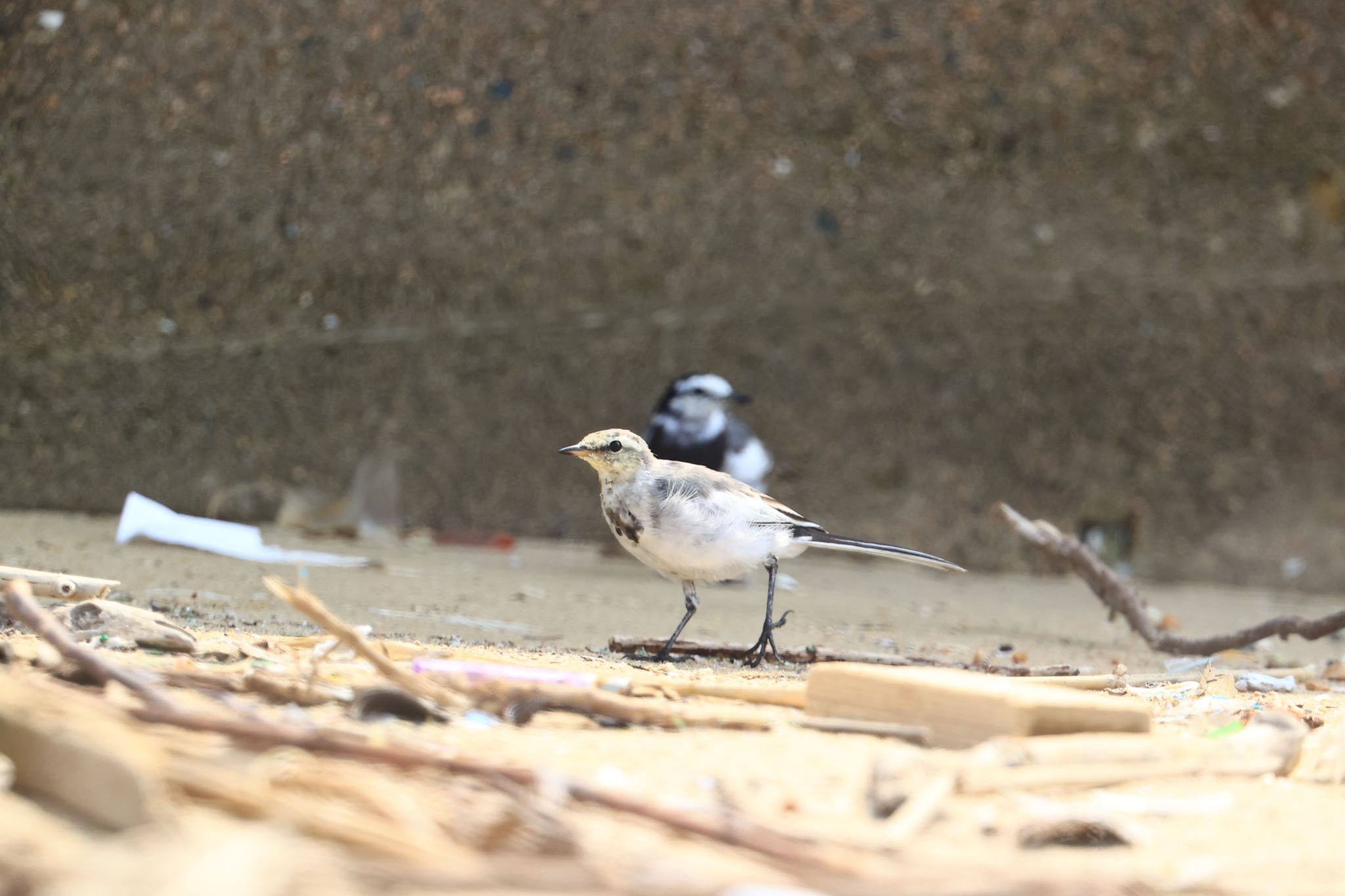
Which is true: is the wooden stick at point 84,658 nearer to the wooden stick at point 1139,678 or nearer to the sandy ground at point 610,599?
the sandy ground at point 610,599

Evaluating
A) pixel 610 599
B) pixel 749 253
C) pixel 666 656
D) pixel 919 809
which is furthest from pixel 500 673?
pixel 749 253

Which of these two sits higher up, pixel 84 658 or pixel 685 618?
pixel 685 618

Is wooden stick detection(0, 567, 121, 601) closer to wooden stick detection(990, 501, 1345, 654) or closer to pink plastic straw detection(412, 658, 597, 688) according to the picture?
pink plastic straw detection(412, 658, 597, 688)

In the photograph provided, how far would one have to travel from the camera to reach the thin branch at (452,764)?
1.18 meters

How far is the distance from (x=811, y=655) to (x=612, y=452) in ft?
2.00

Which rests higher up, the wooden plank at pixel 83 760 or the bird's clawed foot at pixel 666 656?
the bird's clawed foot at pixel 666 656

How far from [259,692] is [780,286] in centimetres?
329

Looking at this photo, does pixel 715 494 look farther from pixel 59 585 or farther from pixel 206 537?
pixel 206 537

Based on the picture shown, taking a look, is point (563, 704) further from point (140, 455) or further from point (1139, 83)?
point (1139, 83)

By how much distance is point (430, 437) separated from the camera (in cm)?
471

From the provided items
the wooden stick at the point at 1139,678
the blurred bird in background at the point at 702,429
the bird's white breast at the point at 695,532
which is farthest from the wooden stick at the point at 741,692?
the blurred bird in background at the point at 702,429

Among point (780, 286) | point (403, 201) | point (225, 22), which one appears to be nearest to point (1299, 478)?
point (780, 286)

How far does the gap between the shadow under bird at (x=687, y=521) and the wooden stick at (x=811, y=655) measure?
0.11 ft

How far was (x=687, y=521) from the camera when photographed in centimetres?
290
